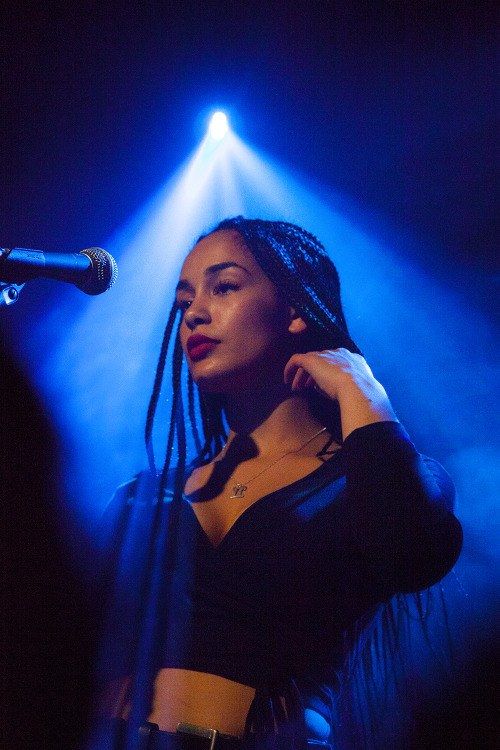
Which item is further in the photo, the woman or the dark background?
the dark background

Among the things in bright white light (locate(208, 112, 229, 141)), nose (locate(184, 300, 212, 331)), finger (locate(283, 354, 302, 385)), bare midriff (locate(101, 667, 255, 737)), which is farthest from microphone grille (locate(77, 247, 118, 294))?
bright white light (locate(208, 112, 229, 141))

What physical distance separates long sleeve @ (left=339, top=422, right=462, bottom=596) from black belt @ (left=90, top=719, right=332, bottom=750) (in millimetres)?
445

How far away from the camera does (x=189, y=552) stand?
1746 millimetres

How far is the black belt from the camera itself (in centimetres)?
141

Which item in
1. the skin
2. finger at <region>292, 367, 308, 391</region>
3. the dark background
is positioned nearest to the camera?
the skin

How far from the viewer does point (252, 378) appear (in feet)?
6.63

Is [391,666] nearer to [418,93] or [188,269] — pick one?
[188,269]

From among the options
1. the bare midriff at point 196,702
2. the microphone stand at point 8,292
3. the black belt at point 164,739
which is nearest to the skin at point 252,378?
the bare midriff at point 196,702

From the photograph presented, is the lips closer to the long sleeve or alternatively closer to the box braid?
the box braid

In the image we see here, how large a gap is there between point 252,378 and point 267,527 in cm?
53

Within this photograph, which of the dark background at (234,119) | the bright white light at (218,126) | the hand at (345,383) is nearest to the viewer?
the hand at (345,383)

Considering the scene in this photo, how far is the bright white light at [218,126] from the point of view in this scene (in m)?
2.78

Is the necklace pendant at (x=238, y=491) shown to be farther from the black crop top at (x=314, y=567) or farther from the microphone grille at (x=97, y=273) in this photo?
the microphone grille at (x=97, y=273)

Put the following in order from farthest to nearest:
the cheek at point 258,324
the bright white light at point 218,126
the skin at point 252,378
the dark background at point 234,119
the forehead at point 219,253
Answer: the bright white light at point 218,126
the dark background at point 234,119
the forehead at point 219,253
the cheek at point 258,324
the skin at point 252,378
